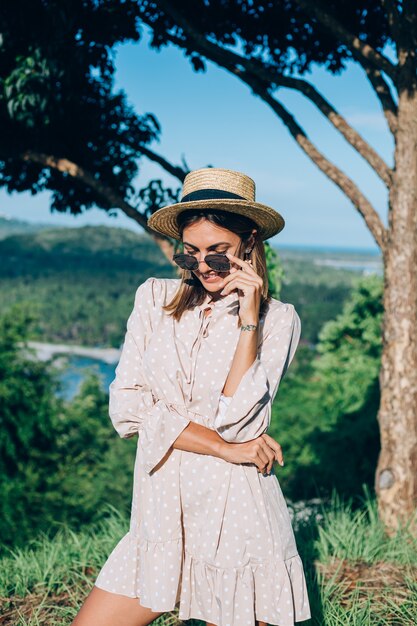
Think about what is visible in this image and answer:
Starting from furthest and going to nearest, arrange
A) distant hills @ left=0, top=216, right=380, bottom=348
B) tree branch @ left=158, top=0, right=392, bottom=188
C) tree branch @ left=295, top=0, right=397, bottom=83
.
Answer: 1. distant hills @ left=0, top=216, right=380, bottom=348
2. tree branch @ left=158, top=0, right=392, bottom=188
3. tree branch @ left=295, top=0, right=397, bottom=83

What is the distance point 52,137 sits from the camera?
5020 mm

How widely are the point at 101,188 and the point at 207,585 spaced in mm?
3447

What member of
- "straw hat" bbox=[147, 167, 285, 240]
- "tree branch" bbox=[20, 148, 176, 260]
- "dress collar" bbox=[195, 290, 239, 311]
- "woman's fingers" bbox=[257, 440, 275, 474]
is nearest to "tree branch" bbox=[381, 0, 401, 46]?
"tree branch" bbox=[20, 148, 176, 260]

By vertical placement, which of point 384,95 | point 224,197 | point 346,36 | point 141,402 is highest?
point 346,36

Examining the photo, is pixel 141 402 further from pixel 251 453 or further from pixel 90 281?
pixel 90 281

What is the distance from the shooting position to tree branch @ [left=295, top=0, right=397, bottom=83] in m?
4.16

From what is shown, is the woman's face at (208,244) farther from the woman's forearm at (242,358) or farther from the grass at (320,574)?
the grass at (320,574)

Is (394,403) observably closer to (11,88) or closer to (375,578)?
(375,578)

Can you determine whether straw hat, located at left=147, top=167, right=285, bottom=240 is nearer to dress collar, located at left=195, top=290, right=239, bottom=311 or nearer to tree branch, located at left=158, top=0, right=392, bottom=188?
dress collar, located at left=195, top=290, right=239, bottom=311

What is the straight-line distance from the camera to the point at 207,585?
6.16ft

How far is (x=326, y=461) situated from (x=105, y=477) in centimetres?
1015

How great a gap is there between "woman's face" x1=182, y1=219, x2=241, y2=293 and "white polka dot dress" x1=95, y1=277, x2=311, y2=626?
3.3 inches

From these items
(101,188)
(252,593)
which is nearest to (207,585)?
(252,593)

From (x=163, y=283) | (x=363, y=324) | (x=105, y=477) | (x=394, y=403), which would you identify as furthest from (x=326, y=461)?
(x=163, y=283)
